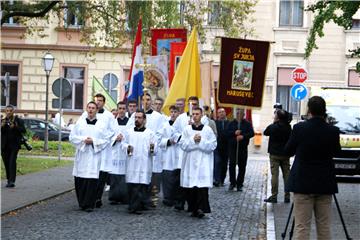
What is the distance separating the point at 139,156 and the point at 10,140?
15.4ft

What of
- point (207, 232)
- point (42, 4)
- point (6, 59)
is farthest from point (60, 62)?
point (207, 232)

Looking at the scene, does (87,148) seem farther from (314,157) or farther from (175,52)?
(314,157)

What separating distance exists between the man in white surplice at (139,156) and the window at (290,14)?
26.6 metres

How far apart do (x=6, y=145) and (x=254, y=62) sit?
6020mm

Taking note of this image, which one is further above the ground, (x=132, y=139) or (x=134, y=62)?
(x=134, y=62)

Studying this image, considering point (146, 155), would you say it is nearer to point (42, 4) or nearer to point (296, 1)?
point (42, 4)

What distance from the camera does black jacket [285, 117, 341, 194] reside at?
8.71m

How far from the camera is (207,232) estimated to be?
11492 mm

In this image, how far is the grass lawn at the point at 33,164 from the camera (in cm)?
2230

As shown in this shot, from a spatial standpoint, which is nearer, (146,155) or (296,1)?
(146,155)

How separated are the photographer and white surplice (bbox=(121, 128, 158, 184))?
4365 millimetres

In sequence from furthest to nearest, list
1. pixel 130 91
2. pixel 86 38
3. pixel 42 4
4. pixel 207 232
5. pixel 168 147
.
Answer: pixel 86 38 → pixel 42 4 → pixel 130 91 → pixel 168 147 → pixel 207 232

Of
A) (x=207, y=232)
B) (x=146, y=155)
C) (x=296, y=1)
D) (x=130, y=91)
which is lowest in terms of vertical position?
(x=207, y=232)

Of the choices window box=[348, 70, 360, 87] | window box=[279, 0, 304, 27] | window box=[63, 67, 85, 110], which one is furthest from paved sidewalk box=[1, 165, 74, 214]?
window box=[279, 0, 304, 27]
